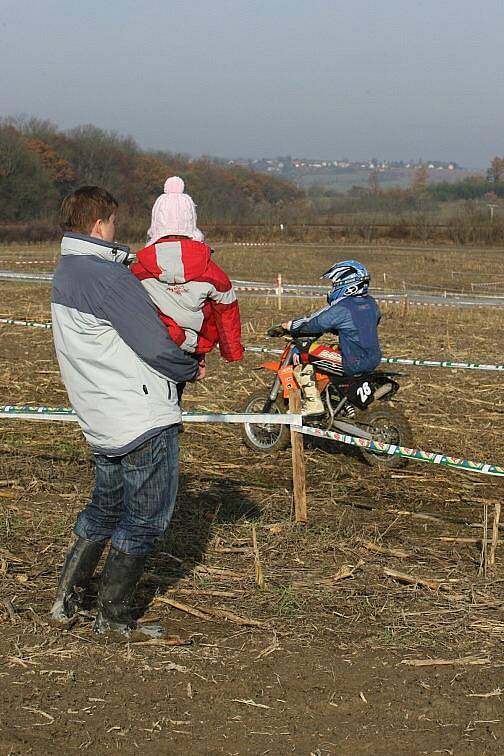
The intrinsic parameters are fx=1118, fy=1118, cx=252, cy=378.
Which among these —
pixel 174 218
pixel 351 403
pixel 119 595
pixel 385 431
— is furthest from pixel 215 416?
pixel 174 218

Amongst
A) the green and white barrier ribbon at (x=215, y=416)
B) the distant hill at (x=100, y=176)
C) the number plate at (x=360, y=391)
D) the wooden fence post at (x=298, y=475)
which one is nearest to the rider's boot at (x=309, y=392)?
the number plate at (x=360, y=391)

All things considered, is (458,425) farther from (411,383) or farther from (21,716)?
(21,716)

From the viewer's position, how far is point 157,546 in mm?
6855

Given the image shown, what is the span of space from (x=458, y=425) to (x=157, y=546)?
4.80m

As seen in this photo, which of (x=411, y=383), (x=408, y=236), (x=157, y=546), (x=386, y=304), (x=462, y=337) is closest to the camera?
(x=157, y=546)

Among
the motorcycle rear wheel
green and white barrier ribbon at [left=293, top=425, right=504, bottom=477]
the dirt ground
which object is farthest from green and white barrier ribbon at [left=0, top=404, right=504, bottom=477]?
the motorcycle rear wheel

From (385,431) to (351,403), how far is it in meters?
0.37

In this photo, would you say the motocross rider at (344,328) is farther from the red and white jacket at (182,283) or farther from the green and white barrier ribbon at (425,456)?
the red and white jacket at (182,283)

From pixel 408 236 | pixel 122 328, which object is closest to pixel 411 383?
pixel 122 328

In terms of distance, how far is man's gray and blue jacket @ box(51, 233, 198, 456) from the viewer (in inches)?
193

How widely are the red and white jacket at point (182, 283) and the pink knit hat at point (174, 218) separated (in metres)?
0.04

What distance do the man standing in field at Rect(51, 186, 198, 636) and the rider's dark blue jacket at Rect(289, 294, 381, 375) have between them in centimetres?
411

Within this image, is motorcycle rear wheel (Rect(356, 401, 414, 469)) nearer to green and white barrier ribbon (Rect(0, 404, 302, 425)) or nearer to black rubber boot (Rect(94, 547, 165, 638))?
green and white barrier ribbon (Rect(0, 404, 302, 425))

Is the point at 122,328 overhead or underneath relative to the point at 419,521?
overhead
